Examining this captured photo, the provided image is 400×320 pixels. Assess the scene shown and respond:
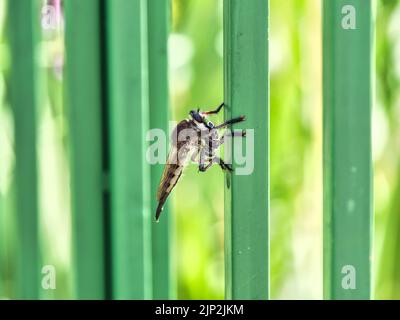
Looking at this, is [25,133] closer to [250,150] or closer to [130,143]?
[130,143]

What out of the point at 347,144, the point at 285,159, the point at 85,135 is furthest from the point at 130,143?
the point at 285,159

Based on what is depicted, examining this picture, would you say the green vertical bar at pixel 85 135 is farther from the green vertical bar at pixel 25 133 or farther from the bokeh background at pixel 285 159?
the bokeh background at pixel 285 159

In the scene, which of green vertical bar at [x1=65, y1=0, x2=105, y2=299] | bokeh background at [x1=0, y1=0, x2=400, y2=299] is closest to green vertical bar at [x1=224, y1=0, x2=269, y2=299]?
green vertical bar at [x1=65, y1=0, x2=105, y2=299]

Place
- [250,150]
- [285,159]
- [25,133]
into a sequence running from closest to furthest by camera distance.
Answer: [250,150] < [25,133] < [285,159]

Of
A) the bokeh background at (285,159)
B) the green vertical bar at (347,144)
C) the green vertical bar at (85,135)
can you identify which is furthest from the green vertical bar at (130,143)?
the bokeh background at (285,159)

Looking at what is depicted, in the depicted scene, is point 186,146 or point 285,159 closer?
point 186,146
